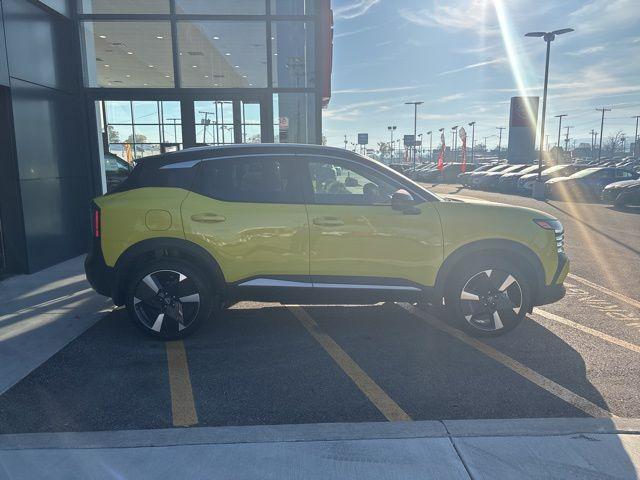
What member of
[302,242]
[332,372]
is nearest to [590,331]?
[332,372]

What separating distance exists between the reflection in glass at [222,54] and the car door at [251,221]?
521 centimetres

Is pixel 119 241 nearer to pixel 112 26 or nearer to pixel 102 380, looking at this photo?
pixel 102 380

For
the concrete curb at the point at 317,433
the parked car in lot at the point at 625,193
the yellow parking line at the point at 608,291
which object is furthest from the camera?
the parked car in lot at the point at 625,193

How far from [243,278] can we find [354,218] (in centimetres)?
119

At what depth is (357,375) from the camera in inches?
159

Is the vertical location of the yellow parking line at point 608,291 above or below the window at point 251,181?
below

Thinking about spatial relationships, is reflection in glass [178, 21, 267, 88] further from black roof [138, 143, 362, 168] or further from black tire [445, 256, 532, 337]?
black tire [445, 256, 532, 337]

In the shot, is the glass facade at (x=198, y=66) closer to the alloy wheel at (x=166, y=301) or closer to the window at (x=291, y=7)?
the window at (x=291, y=7)

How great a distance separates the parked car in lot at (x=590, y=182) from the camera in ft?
69.4

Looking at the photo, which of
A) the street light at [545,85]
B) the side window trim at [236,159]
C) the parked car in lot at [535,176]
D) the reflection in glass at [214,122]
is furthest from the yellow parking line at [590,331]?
the parked car in lot at [535,176]

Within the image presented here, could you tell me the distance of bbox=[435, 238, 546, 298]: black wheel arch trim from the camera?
4691mm

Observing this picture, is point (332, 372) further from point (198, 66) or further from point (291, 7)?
point (291, 7)

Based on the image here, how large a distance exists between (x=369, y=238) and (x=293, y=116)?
692 centimetres

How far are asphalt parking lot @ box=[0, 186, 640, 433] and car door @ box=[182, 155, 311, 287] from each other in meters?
0.74
